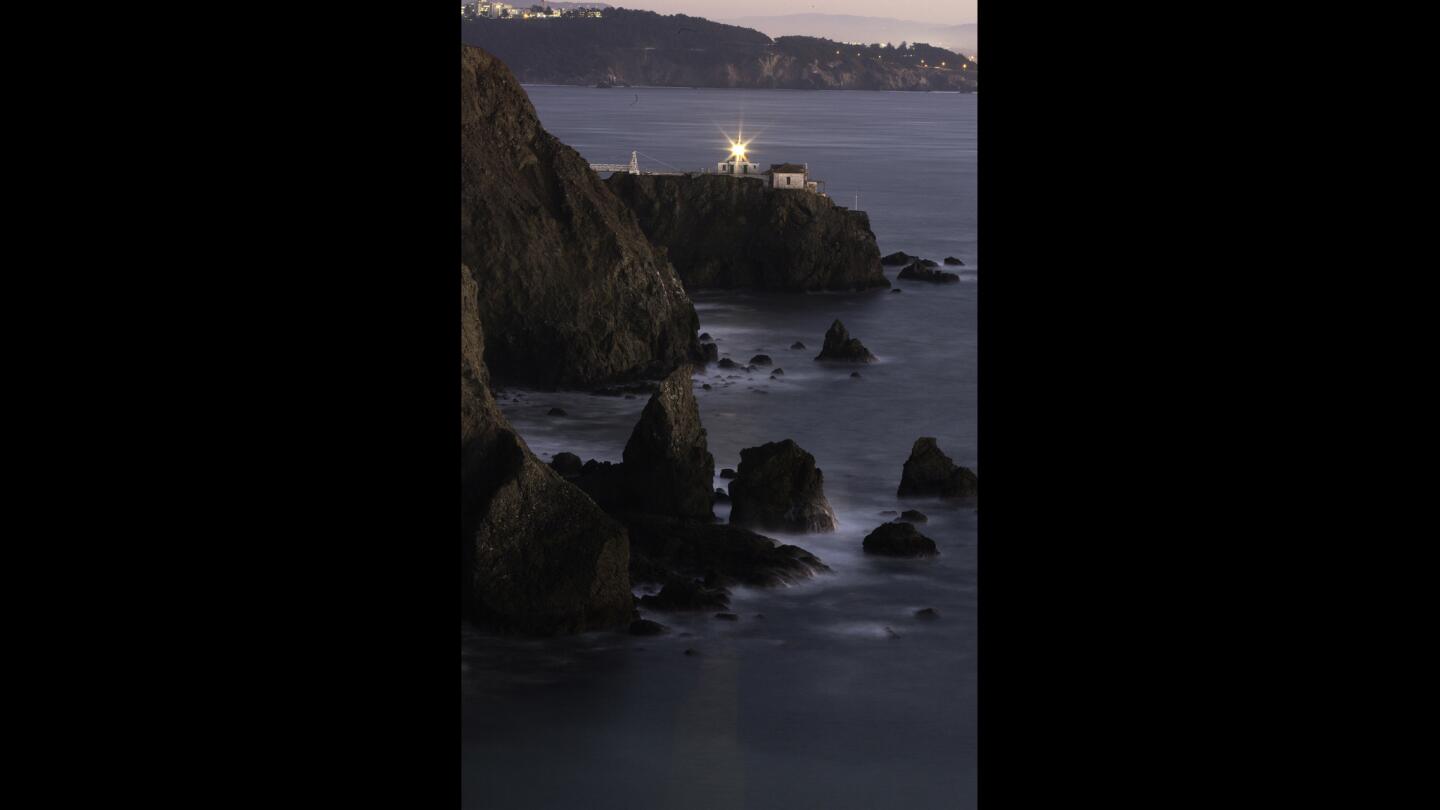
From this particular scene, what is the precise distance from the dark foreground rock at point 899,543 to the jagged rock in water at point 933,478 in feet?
10.1

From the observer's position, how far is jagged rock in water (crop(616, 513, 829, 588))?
2533cm

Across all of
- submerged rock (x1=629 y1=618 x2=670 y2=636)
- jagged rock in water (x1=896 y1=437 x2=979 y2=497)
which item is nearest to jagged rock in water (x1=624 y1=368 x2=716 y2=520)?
submerged rock (x1=629 y1=618 x2=670 y2=636)

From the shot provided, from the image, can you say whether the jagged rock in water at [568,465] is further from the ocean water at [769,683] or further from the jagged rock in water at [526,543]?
the jagged rock in water at [526,543]

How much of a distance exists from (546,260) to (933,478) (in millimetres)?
13284

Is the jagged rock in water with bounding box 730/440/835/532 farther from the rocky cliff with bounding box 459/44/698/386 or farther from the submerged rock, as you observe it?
the rocky cliff with bounding box 459/44/698/386

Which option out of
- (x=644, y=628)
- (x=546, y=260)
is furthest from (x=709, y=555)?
(x=546, y=260)

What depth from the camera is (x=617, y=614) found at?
2292 centimetres

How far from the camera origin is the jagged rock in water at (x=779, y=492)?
28.0 m

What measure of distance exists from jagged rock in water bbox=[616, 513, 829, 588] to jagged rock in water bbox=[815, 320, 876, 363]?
2175 centimetres

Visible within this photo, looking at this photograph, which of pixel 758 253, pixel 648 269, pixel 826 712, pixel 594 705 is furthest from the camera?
pixel 758 253

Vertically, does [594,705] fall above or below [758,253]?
below
